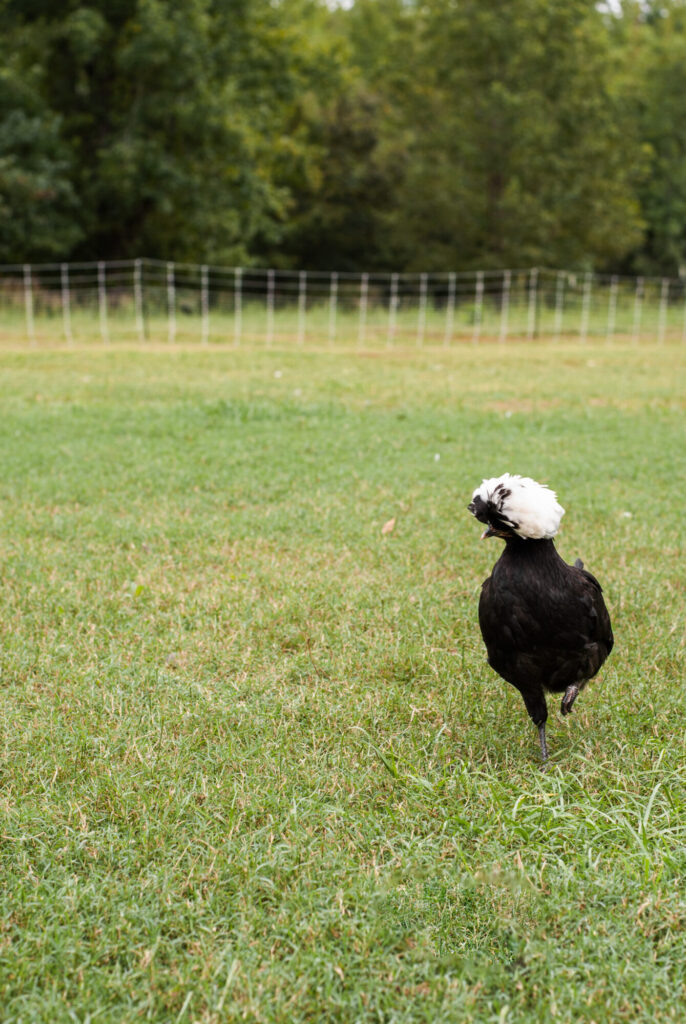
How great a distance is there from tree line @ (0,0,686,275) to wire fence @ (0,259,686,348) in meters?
2.48

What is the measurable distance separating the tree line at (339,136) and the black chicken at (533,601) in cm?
2558

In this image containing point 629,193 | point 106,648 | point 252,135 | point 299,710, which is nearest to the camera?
point 299,710

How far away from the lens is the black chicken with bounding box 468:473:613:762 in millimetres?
2777

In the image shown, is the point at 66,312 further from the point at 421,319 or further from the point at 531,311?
the point at 531,311

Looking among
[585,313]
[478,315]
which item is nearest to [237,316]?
[478,315]

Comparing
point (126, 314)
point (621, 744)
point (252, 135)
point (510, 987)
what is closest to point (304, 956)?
point (510, 987)

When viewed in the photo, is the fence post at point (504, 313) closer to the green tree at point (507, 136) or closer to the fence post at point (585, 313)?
the fence post at point (585, 313)

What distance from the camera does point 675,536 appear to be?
5633 mm

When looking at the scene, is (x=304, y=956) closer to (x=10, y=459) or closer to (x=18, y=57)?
(x=10, y=459)

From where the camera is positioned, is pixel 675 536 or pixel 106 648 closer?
pixel 106 648

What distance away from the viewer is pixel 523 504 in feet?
9.02

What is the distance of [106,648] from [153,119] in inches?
1116

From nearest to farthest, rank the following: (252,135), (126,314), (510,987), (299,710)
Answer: (510,987) < (299,710) < (126,314) < (252,135)

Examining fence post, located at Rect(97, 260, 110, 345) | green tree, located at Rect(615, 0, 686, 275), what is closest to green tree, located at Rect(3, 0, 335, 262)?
fence post, located at Rect(97, 260, 110, 345)
